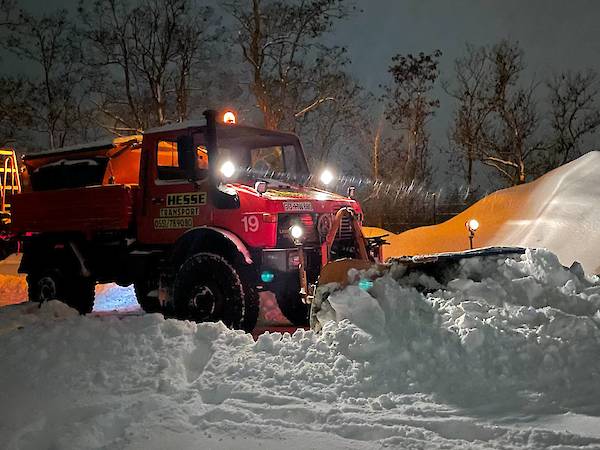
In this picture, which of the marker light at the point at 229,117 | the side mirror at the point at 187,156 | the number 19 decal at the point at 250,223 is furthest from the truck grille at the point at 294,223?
the marker light at the point at 229,117

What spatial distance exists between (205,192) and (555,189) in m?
7.90

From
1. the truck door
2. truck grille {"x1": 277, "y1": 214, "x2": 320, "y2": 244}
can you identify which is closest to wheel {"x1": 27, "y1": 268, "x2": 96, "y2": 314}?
the truck door

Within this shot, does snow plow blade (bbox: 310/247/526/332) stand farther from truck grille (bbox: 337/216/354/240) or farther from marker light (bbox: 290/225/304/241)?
truck grille (bbox: 337/216/354/240)

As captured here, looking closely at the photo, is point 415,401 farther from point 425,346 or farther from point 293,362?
point 293,362

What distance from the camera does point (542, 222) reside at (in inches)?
431

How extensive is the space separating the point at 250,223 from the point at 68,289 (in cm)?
375

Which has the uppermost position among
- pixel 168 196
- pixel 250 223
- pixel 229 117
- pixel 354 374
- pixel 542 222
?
pixel 229 117

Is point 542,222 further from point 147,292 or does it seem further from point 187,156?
point 147,292

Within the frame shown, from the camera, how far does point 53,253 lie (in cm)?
901

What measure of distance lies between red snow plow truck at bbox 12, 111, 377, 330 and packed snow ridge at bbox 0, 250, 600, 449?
48.3 inches

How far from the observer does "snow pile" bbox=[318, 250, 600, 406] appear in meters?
4.28

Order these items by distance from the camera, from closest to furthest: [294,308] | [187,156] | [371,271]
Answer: [371,271] < [187,156] < [294,308]

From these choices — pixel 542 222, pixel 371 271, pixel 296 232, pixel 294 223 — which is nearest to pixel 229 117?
pixel 294 223

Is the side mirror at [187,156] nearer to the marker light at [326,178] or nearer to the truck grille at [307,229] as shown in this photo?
the truck grille at [307,229]
